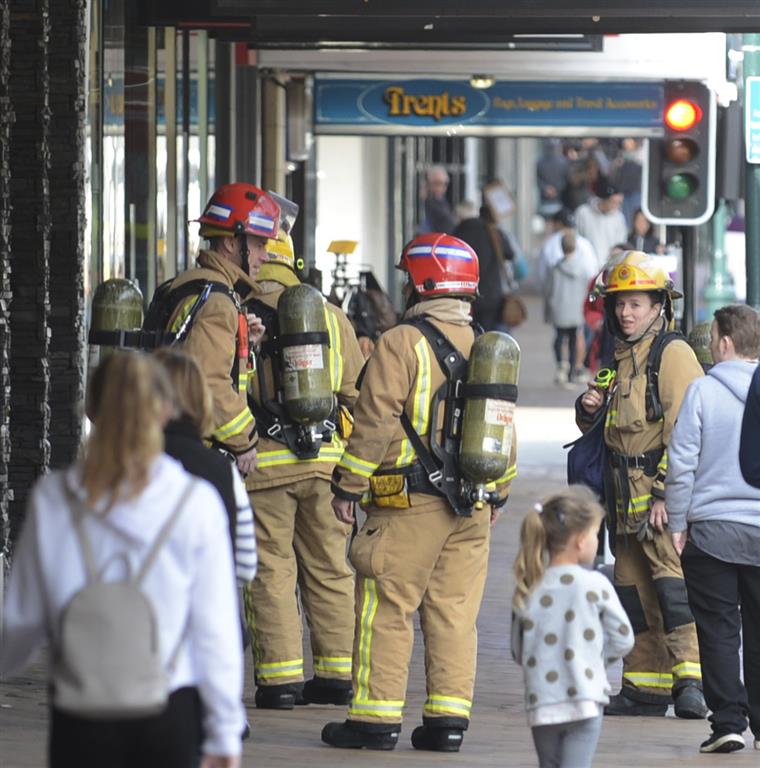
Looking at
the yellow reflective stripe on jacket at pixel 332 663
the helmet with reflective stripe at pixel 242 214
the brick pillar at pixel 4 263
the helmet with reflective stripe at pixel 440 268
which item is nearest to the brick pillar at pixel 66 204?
the brick pillar at pixel 4 263

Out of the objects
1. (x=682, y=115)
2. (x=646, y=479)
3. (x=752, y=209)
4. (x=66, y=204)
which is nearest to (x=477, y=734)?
(x=646, y=479)

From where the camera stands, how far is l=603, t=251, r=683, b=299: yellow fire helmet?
8617mm

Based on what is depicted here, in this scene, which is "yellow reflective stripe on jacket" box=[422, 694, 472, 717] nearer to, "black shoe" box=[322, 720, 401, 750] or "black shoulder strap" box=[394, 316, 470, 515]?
"black shoe" box=[322, 720, 401, 750]

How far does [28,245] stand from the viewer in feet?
32.3

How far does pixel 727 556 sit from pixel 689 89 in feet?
23.0

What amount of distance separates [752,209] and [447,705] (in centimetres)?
411

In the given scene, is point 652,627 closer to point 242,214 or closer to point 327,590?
point 327,590

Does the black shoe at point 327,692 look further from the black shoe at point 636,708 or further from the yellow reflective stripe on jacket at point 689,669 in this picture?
the yellow reflective stripe on jacket at point 689,669

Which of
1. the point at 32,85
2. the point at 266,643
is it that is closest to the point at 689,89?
the point at 32,85

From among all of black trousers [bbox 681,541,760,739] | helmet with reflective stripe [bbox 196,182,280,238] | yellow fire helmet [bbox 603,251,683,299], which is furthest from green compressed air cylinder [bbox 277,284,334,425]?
black trousers [bbox 681,541,760,739]

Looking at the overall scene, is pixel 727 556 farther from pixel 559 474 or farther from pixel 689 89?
pixel 559 474

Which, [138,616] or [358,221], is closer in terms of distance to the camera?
[138,616]

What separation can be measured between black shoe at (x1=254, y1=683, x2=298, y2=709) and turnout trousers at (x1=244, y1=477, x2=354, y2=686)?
2 centimetres

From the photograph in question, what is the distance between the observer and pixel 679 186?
13305 millimetres
